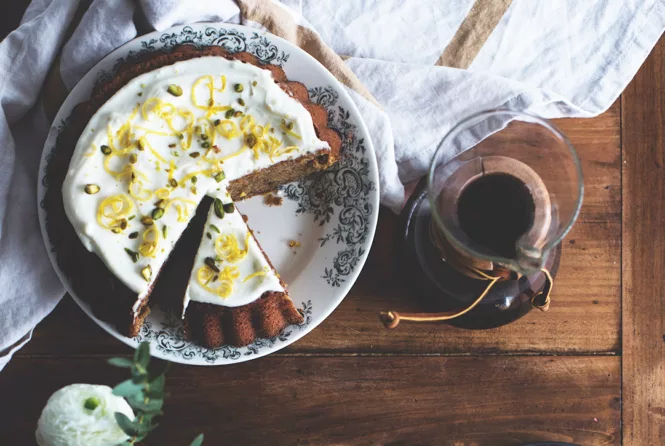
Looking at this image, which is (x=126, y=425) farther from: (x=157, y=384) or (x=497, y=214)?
(x=497, y=214)

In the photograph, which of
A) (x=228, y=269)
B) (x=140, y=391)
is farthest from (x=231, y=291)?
(x=140, y=391)

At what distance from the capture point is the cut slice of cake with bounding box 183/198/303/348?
206 centimetres

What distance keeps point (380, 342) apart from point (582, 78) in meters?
1.09

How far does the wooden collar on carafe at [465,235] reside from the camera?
1.86m

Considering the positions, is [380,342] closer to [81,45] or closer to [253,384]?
[253,384]

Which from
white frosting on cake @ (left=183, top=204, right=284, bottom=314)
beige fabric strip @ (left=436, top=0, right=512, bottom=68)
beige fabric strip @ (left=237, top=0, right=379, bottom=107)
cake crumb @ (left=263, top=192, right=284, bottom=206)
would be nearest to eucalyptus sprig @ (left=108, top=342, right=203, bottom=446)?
white frosting on cake @ (left=183, top=204, right=284, bottom=314)

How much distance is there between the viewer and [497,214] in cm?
190

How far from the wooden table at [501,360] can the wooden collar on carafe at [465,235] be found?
350mm

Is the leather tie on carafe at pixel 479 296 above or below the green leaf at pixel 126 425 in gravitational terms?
below

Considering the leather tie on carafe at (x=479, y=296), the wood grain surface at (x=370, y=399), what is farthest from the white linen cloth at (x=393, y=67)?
the leather tie on carafe at (x=479, y=296)

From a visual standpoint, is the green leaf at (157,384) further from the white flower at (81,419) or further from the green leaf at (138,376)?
the white flower at (81,419)

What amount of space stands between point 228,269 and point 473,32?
1.09 m

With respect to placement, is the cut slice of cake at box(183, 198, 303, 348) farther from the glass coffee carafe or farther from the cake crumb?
the glass coffee carafe

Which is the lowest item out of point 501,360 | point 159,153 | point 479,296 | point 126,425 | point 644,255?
point 501,360
